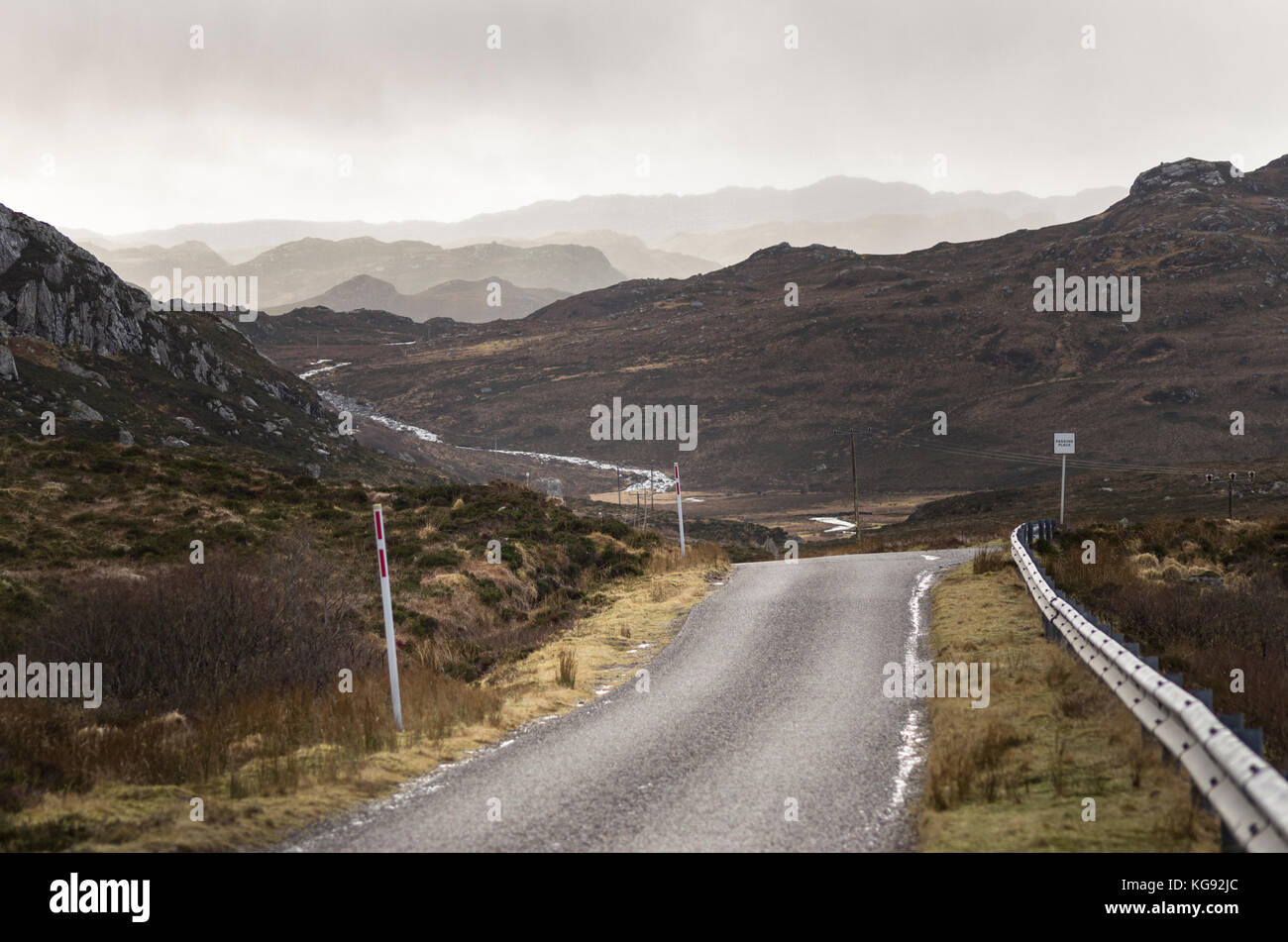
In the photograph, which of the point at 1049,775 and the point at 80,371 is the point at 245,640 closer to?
the point at 1049,775

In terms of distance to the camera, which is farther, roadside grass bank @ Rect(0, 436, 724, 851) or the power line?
the power line

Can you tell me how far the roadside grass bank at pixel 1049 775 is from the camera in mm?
6105

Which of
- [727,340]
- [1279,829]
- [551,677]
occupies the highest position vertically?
[727,340]

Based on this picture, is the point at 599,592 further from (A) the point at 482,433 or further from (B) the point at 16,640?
(A) the point at 482,433

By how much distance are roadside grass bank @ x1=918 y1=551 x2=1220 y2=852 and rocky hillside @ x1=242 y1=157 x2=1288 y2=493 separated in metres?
122

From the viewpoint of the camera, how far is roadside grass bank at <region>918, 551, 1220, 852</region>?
240 inches

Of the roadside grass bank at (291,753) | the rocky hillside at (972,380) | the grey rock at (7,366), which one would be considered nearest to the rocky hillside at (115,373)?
the grey rock at (7,366)

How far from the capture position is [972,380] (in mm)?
156000

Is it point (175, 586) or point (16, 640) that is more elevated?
point (175, 586)

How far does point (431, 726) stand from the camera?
395 inches

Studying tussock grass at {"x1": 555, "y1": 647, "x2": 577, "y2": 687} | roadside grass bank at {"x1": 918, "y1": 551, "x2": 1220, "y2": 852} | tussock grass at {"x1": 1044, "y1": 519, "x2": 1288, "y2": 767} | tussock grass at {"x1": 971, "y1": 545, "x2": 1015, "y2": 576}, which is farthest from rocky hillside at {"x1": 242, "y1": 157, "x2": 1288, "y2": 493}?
roadside grass bank at {"x1": 918, "y1": 551, "x2": 1220, "y2": 852}

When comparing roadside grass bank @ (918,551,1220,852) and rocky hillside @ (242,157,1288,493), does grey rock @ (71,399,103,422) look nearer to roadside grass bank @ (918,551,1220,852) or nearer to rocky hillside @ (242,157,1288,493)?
roadside grass bank @ (918,551,1220,852)
